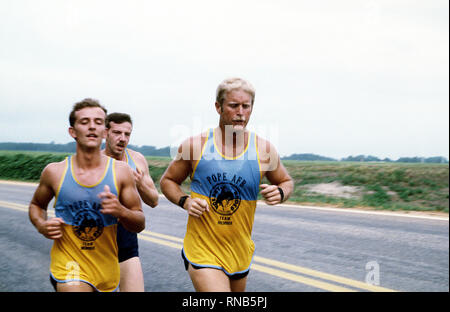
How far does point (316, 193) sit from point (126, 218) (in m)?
17.3

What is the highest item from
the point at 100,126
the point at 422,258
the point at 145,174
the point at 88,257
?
the point at 100,126

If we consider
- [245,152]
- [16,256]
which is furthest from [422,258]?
[245,152]

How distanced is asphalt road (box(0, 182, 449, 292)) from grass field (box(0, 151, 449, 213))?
2.37 m

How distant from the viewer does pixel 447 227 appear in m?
11.9

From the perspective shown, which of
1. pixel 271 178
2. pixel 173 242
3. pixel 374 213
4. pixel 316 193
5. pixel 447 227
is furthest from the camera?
pixel 316 193

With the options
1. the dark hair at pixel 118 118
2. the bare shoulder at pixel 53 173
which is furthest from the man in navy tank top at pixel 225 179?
the bare shoulder at pixel 53 173

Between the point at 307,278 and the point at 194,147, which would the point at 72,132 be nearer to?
the point at 194,147

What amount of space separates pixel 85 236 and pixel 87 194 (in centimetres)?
14

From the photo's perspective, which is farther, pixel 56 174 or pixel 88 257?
pixel 88 257

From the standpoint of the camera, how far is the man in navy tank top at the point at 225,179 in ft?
4.17

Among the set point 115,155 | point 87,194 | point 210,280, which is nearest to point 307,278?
point 210,280

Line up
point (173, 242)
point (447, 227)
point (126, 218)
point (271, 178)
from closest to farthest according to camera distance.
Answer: point (126, 218) < point (271, 178) < point (173, 242) < point (447, 227)

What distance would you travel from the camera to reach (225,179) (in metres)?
1.38

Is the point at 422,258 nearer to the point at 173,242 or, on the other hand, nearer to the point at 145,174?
the point at 173,242
